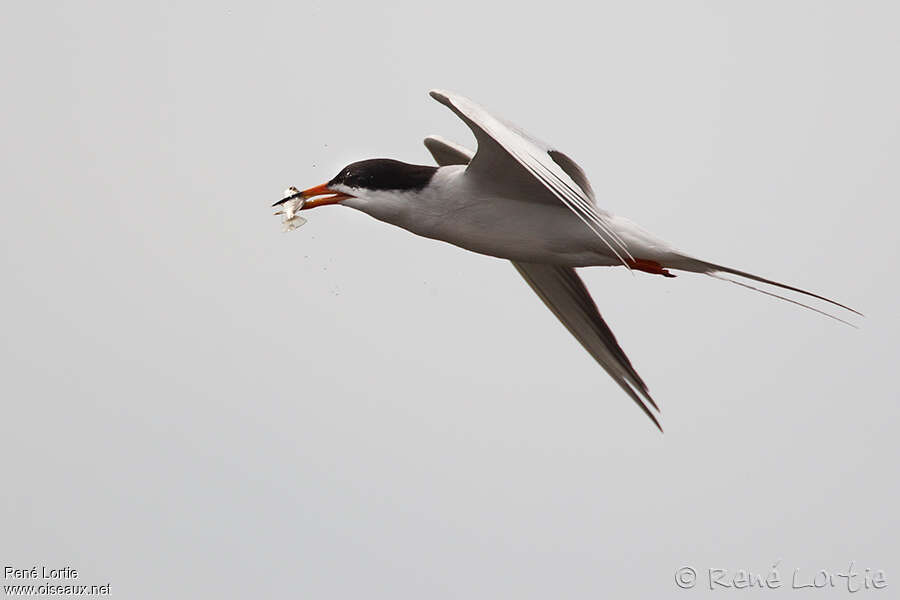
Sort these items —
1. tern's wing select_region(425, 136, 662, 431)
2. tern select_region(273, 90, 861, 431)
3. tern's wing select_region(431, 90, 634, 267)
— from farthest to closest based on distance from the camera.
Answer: tern's wing select_region(425, 136, 662, 431), tern select_region(273, 90, 861, 431), tern's wing select_region(431, 90, 634, 267)

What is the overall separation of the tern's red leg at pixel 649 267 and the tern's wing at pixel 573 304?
5.54 feet

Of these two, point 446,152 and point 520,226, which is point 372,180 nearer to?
point 520,226

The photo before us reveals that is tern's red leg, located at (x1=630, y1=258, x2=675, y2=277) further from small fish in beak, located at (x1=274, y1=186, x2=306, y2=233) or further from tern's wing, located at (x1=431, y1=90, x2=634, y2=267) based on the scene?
small fish in beak, located at (x1=274, y1=186, x2=306, y2=233)

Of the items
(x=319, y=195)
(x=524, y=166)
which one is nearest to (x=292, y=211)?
(x=319, y=195)

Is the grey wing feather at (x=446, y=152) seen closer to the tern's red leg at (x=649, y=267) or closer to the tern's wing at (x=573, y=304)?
the tern's wing at (x=573, y=304)

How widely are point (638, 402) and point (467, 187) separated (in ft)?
8.91

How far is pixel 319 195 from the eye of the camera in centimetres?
1170

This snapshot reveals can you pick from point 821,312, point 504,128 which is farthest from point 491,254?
point 821,312

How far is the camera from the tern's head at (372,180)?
11.5 metres

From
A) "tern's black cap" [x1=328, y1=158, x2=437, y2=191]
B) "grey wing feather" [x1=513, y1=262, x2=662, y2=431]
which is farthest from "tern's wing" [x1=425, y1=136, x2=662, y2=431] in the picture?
"tern's black cap" [x1=328, y1=158, x2=437, y2=191]

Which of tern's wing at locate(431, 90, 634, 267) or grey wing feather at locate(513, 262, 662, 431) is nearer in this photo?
tern's wing at locate(431, 90, 634, 267)

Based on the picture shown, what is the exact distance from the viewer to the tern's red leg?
37.5 feet

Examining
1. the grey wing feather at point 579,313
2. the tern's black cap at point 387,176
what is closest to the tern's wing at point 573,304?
the grey wing feather at point 579,313

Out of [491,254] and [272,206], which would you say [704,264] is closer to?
[491,254]
